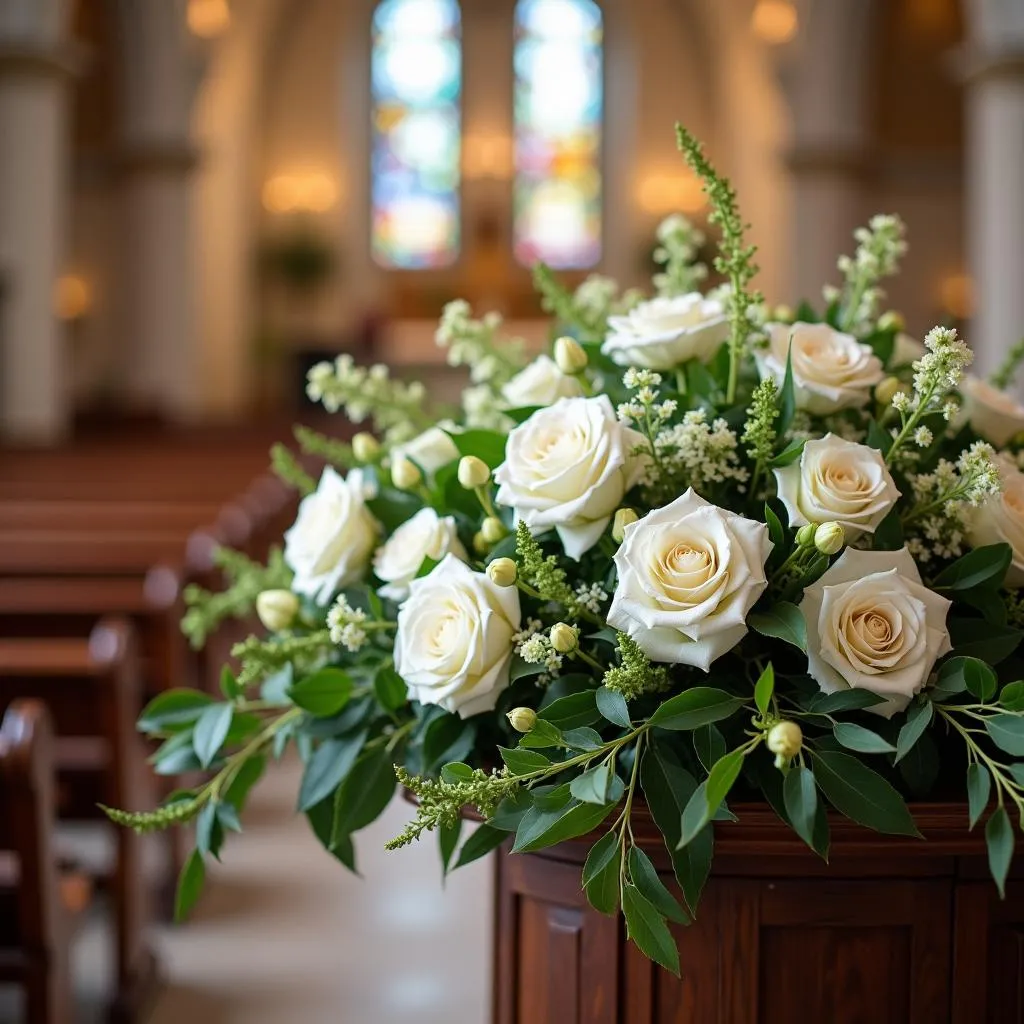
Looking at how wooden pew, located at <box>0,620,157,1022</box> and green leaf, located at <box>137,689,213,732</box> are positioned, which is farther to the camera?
wooden pew, located at <box>0,620,157,1022</box>

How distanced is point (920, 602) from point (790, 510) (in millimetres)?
141

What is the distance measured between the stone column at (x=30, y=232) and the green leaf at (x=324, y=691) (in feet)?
33.9

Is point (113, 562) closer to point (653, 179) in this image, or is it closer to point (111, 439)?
point (111, 439)

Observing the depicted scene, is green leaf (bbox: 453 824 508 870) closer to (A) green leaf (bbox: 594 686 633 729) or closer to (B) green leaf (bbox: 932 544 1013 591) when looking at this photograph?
(A) green leaf (bbox: 594 686 633 729)

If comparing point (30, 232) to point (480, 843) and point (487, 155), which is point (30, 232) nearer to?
point (487, 155)

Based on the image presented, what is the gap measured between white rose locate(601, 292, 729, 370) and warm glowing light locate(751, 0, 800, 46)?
44.5 ft

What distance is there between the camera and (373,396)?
1.77m

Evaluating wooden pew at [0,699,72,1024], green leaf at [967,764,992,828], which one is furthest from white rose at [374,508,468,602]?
wooden pew at [0,699,72,1024]

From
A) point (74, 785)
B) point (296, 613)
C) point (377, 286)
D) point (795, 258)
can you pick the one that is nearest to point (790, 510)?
point (296, 613)

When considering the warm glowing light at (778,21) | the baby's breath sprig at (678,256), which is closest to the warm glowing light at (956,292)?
the warm glowing light at (778,21)

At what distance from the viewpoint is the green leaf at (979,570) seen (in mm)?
1338

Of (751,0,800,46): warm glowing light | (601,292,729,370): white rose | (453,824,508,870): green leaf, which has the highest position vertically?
(751,0,800,46): warm glowing light

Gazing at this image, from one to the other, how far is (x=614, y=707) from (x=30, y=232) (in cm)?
1097

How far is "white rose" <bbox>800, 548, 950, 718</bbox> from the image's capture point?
122 centimetres
